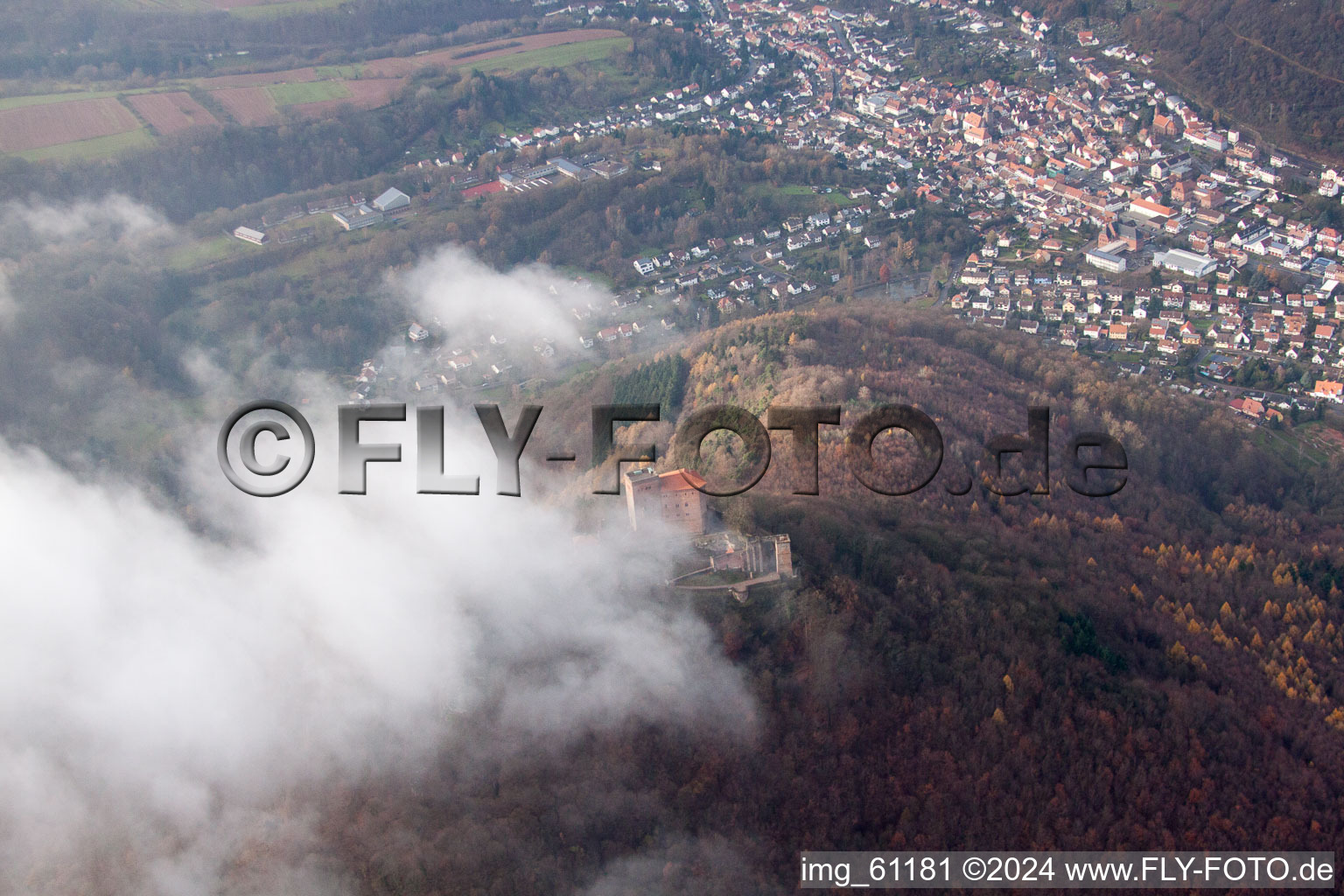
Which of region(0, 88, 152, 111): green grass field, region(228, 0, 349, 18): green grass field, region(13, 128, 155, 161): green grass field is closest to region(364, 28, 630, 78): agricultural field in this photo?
region(228, 0, 349, 18): green grass field

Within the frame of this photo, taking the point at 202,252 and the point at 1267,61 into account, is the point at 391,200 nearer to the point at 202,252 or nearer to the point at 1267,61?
the point at 202,252

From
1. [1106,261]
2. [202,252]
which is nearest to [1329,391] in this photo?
[1106,261]

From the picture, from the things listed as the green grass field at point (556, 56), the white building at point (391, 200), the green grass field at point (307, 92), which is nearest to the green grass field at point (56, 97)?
the green grass field at point (307, 92)

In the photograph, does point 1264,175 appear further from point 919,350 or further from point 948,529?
point 948,529

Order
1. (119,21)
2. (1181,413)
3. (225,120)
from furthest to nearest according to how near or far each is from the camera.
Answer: (119,21) → (225,120) → (1181,413)

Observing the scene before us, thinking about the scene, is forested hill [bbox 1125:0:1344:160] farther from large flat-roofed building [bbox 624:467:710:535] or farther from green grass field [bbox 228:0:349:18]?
green grass field [bbox 228:0:349:18]

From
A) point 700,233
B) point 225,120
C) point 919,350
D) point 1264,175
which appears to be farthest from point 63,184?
point 1264,175
